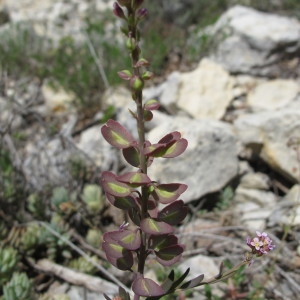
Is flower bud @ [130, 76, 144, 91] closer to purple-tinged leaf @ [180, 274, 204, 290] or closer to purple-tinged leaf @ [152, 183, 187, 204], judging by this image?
purple-tinged leaf @ [152, 183, 187, 204]

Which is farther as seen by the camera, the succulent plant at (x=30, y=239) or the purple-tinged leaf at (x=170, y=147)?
the succulent plant at (x=30, y=239)

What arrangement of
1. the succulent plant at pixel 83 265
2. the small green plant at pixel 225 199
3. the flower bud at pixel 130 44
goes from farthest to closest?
the small green plant at pixel 225 199, the succulent plant at pixel 83 265, the flower bud at pixel 130 44

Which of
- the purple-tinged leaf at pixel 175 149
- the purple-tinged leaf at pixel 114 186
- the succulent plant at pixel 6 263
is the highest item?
Result: the purple-tinged leaf at pixel 175 149

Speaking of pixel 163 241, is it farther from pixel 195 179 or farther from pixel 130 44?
pixel 195 179

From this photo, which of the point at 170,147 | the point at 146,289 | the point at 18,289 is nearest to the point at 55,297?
the point at 18,289

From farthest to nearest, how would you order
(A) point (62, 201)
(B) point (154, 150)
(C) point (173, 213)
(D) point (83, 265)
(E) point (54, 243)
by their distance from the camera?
(A) point (62, 201) < (E) point (54, 243) < (D) point (83, 265) < (C) point (173, 213) < (B) point (154, 150)

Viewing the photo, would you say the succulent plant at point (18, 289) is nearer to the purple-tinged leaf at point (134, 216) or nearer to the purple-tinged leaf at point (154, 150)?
the purple-tinged leaf at point (134, 216)

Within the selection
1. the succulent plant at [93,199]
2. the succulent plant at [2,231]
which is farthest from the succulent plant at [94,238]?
the succulent plant at [2,231]
